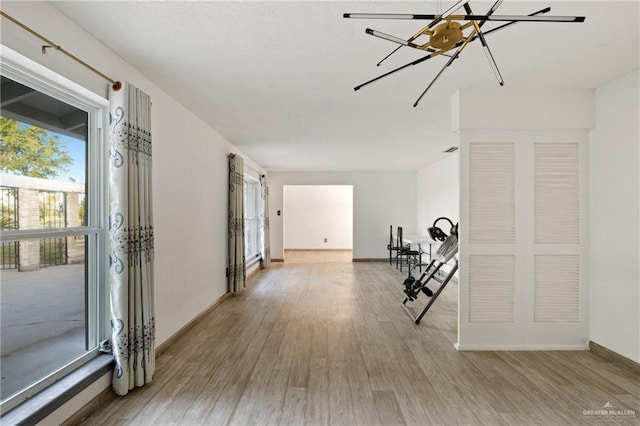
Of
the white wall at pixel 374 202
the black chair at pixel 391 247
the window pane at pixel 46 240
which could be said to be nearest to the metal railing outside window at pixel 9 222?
the window pane at pixel 46 240

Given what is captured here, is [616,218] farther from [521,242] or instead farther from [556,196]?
[521,242]

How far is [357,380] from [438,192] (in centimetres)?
511

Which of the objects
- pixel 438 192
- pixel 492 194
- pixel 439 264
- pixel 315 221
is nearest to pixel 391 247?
pixel 438 192

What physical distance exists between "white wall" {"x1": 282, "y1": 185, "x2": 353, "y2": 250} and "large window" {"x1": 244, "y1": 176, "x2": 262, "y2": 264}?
134 inches

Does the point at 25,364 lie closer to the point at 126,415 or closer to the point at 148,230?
the point at 126,415

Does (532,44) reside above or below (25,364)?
above

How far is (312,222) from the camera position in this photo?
10820mm

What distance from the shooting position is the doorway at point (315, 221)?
425 inches

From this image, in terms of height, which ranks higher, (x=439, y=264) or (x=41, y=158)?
(x=41, y=158)

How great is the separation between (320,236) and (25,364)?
916 cm

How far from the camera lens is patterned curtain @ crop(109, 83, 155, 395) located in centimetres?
210

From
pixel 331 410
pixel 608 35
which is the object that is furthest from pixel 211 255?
pixel 608 35

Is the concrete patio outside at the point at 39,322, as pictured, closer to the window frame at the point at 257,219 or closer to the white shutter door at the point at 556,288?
the white shutter door at the point at 556,288

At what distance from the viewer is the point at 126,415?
1.99 m
